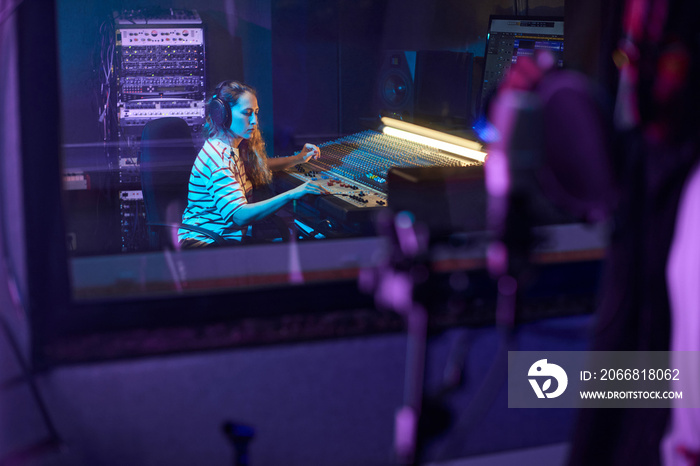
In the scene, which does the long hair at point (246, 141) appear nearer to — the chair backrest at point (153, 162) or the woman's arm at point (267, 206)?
the chair backrest at point (153, 162)

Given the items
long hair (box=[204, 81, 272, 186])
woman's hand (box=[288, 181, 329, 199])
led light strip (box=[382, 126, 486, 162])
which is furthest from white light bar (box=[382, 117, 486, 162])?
long hair (box=[204, 81, 272, 186])

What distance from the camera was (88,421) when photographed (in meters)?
1.35

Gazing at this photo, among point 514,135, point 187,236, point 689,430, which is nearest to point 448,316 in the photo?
point 689,430

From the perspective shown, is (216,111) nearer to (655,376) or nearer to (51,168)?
(51,168)

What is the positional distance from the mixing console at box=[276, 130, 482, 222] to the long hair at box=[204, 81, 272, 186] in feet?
0.53

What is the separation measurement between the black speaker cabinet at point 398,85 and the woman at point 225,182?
2.88ft

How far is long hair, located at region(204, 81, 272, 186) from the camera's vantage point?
259 cm

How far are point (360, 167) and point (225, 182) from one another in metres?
0.67

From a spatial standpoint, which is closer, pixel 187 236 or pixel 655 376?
pixel 655 376

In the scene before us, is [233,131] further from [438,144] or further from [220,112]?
[438,144]

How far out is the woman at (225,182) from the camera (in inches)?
100

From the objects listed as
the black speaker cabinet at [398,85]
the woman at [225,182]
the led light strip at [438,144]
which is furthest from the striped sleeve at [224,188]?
the black speaker cabinet at [398,85]

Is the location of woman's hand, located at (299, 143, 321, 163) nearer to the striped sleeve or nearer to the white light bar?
the white light bar

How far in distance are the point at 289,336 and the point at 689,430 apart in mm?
883
